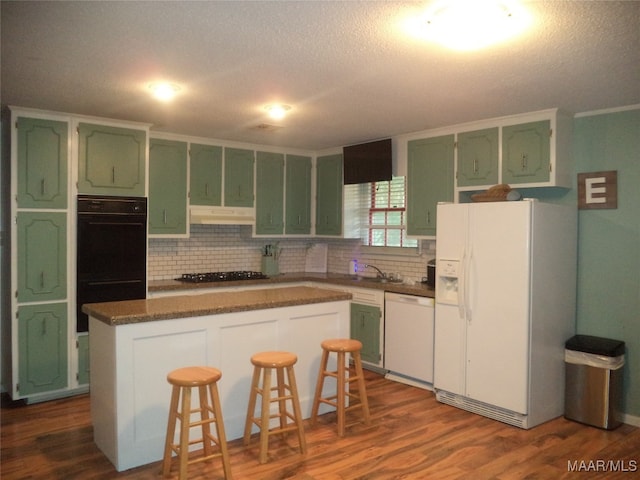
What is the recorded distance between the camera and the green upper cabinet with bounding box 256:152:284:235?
5.76 metres

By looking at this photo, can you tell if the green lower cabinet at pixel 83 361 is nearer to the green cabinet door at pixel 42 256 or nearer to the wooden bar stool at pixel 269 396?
the green cabinet door at pixel 42 256

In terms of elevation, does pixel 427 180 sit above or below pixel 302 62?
below

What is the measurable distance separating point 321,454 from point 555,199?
286cm

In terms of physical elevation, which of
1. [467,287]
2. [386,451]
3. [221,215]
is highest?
[221,215]

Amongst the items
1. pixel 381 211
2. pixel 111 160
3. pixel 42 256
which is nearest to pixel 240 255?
pixel 381 211

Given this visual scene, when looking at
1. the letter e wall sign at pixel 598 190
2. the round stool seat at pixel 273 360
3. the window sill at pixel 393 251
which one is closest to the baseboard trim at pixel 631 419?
the letter e wall sign at pixel 598 190

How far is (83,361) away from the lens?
432cm

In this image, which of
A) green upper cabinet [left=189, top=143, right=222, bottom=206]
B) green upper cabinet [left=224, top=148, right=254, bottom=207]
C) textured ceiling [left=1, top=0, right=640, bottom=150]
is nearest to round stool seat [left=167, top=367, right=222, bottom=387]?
textured ceiling [left=1, top=0, right=640, bottom=150]

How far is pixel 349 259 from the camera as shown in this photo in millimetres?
6137

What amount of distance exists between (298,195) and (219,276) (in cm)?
145

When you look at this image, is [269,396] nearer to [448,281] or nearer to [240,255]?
[448,281]

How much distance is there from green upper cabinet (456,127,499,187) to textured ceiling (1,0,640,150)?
0.21m

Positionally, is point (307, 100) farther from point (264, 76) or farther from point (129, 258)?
point (129, 258)

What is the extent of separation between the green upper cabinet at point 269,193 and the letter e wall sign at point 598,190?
320 cm
